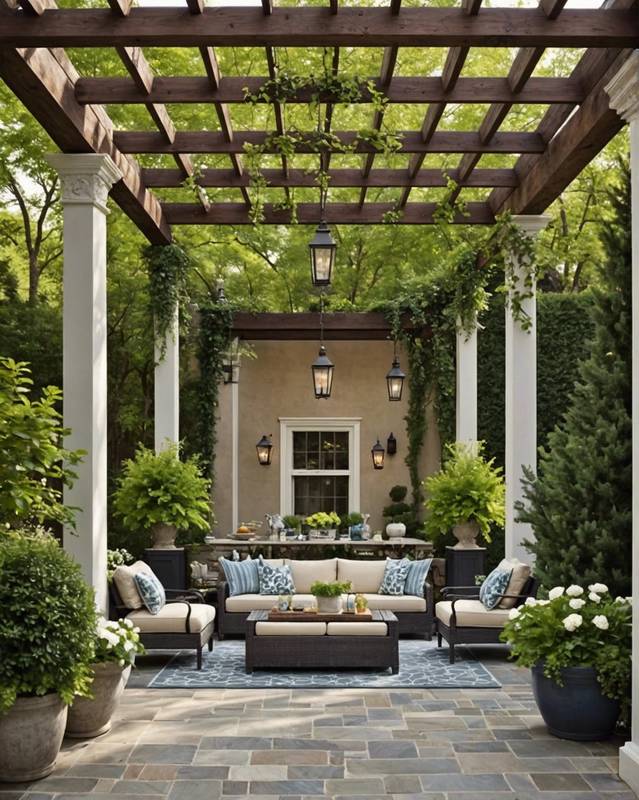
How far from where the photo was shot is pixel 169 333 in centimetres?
1130

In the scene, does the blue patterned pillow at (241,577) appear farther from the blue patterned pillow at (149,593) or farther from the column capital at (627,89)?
the column capital at (627,89)

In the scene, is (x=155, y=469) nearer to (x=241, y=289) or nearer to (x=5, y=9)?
(x=5, y=9)

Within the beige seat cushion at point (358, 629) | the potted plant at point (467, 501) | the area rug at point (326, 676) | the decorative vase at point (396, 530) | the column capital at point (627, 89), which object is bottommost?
the area rug at point (326, 676)

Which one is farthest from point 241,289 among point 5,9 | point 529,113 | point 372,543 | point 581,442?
point 5,9

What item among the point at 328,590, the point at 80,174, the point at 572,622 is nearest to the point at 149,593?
the point at 328,590

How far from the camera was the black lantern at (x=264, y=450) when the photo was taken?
46.9 feet

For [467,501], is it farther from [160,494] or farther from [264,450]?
[264,450]

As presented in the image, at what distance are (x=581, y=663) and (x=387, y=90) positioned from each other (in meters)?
4.23

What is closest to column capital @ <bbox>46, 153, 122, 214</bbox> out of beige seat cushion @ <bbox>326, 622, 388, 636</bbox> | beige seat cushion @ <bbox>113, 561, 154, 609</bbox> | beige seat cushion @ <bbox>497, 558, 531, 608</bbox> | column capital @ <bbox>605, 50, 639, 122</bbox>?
beige seat cushion @ <bbox>113, 561, 154, 609</bbox>

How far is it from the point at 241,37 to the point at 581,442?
3.92m

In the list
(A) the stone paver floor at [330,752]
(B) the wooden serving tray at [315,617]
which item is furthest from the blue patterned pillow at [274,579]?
(A) the stone paver floor at [330,752]

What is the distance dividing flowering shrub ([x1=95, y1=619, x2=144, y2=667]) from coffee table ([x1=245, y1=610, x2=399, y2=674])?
2318 mm

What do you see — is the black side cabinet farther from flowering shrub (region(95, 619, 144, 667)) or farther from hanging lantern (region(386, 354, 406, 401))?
A: flowering shrub (region(95, 619, 144, 667))

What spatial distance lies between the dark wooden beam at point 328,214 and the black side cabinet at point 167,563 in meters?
3.77
